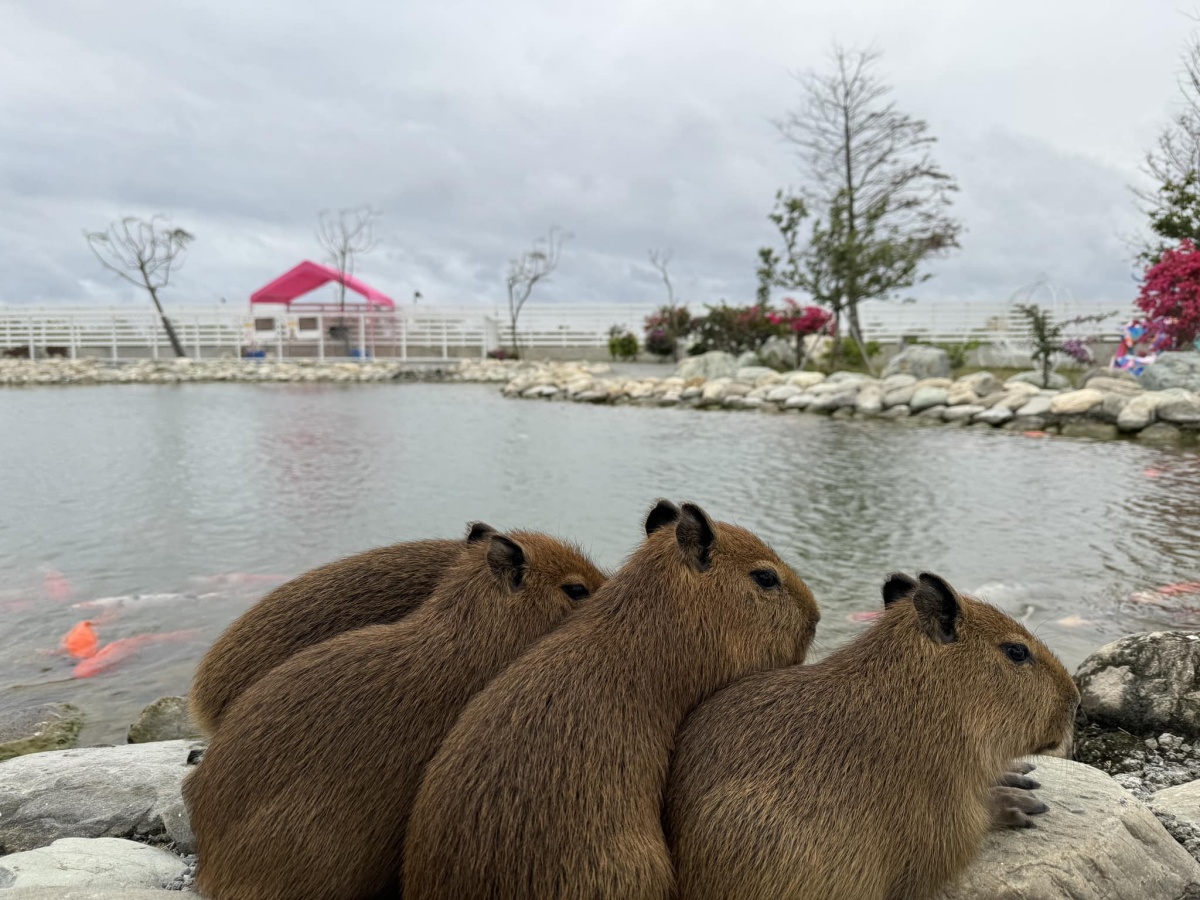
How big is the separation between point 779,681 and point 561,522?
6.66 m

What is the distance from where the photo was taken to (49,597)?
20.2 feet

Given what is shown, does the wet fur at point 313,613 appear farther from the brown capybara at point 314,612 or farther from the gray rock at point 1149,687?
the gray rock at point 1149,687

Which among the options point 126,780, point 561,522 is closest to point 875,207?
point 561,522

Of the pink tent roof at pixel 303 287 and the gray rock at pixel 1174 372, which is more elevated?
the pink tent roof at pixel 303 287

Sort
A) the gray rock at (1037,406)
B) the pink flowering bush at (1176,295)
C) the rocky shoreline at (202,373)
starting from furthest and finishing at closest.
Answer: the rocky shoreline at (202,373), the pink flowering bush at (1176,295), the gray rock at (1037,406)

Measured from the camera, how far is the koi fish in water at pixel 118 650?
4758mm

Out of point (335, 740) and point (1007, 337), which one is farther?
point (1007, 337)

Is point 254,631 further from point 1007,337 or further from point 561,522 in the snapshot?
point 1007,337

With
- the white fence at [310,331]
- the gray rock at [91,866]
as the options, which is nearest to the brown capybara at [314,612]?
the gray rock at [91,866]

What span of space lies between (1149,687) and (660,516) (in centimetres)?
243

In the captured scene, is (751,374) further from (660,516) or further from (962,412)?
(660,516)

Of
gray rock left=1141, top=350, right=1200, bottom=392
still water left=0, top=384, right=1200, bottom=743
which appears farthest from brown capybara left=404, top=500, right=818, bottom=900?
gray rock left=1141, top=350, right=1200, bottom=392

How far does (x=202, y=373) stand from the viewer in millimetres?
33844

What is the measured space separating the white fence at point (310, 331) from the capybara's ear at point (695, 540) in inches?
1546
